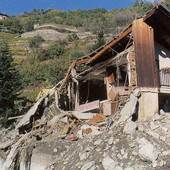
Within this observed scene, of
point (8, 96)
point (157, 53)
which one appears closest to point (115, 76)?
point (157, 53)

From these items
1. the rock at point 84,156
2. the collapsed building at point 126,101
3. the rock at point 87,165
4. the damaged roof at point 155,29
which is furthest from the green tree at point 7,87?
the rock at point 87,165

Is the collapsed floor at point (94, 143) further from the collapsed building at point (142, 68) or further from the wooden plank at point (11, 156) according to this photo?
the collapsed building at point (142, 68)

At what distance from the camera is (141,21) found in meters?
7.66

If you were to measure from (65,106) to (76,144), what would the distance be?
18.6 ft

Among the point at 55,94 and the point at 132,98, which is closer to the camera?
the point at 132,98

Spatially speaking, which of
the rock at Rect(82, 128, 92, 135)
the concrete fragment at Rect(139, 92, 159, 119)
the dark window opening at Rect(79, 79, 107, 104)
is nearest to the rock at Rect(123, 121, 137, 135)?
the concrete fragment at Rect(139, 92, 159, 119)

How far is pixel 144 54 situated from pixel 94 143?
475 centimetres

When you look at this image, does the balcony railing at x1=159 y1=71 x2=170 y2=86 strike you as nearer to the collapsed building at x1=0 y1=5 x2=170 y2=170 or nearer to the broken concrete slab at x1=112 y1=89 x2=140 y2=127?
the collapsed building at x1=0 y1=5 x2=170 y2=170

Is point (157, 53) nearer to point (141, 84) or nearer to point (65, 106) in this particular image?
point (141, 84)

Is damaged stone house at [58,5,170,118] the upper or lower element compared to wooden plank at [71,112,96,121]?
upper

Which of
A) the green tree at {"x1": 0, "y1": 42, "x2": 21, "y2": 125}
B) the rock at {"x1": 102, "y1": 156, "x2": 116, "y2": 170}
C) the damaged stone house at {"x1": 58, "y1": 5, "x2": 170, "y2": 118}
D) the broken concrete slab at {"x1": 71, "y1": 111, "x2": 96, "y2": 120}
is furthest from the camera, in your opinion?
the green tree at {"x1": 0, "y1": 42, "x2": 21, "y2": 125}

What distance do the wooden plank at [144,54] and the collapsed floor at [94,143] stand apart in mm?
745

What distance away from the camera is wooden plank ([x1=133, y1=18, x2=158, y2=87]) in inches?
291

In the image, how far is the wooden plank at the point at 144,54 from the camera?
24.2 ft
